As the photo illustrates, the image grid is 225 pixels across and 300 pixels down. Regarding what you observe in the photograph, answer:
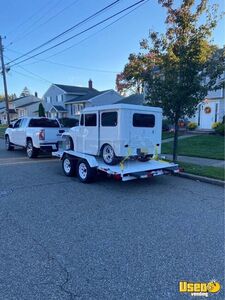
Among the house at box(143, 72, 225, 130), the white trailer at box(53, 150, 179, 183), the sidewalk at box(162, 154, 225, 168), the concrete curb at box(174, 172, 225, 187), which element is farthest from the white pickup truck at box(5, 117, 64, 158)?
the house at box(143, 72, 225, 130)

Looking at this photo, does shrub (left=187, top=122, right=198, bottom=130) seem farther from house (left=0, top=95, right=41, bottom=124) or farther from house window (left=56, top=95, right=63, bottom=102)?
house (left=0, top=95, right=41, bottom=124)

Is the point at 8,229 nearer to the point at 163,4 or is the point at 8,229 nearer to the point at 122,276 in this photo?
the point at 122,276

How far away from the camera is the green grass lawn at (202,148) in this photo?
12.2 metres

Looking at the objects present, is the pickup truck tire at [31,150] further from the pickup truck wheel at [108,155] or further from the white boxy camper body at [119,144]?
the pickup truck wheel at [108,155]

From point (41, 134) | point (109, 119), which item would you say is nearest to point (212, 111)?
point (41, 134)

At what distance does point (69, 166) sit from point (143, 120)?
2.92m

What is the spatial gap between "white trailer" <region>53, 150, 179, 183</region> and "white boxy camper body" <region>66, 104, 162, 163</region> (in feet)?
1.11

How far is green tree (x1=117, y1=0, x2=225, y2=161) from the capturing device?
29.2ft

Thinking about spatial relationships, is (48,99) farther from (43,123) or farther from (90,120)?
(90,120)

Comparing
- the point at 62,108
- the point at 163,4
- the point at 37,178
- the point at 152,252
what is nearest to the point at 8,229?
the point at 152,252

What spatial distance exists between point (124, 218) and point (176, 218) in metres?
1.02

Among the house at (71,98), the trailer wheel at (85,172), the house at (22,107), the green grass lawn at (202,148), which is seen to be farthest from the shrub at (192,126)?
the house at (22,107)

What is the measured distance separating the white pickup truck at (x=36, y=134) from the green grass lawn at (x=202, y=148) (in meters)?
5.52

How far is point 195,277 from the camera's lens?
3.24 m
